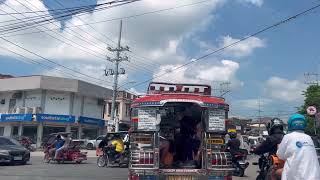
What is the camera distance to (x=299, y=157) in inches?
210

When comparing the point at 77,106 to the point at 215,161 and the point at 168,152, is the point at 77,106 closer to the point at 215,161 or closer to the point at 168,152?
the point at 168,152

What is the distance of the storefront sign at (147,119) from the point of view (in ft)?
35.1

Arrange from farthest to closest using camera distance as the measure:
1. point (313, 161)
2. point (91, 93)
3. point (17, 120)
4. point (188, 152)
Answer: point (91, 93) → point (17, 120) → point (188, 152) → point (313, 161)

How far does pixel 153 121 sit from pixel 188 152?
1.57 meters

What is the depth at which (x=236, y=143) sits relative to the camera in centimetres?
1923

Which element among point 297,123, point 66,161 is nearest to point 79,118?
point 66,161

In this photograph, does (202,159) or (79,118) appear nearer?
(202,159)

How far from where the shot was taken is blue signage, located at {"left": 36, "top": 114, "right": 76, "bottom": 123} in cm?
4978

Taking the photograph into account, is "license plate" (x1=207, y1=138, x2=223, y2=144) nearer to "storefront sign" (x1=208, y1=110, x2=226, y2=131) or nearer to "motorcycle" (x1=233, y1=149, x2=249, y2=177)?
"storefront sign" (x1=208, y1=110, x2=226, y2=131)

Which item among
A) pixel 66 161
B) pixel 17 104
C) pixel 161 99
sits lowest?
pixel 66 161

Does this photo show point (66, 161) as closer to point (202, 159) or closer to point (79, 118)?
point (202, 159)

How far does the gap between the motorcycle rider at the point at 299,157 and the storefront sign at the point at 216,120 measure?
5.17 metres

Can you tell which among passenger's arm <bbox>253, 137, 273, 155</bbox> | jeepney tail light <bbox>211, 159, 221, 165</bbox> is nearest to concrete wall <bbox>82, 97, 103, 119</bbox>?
jeepney tail light <bbox>211, 159, 221, 165</bbox>

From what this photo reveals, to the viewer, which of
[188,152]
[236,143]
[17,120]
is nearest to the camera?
[188,152]
